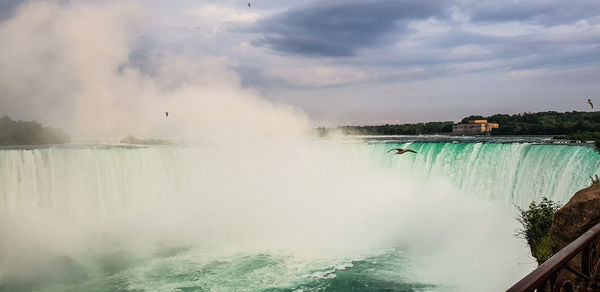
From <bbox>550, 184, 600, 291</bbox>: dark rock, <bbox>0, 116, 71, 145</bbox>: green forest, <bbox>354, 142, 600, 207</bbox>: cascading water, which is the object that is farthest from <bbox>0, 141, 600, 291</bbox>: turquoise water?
<bbox>0, 116, 71, 145</bbox>: green forest

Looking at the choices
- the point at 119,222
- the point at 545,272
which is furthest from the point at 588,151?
the point at 119,222

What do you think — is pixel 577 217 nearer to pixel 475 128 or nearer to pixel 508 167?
pixel 508 167

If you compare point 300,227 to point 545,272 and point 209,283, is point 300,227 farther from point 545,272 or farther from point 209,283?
point 545,272

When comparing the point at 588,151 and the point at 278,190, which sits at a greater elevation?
the point at 588,151

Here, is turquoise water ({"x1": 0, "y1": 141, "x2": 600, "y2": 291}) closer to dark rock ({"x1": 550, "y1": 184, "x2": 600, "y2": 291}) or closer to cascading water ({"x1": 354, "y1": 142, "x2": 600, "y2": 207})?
cascading water ({"x1": 354, "y1": 142, "x2": 600, "y2": 207})

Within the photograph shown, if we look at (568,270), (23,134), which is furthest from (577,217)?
(23,134)

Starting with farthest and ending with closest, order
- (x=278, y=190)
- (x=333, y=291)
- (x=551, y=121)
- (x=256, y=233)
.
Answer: (x=551, y=121), (x=278, y=190), (x=256, y=233), (x=333, y=291)
